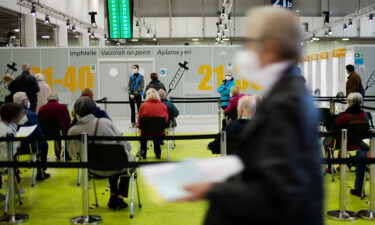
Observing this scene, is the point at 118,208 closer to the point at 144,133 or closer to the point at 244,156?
the point at 144,133

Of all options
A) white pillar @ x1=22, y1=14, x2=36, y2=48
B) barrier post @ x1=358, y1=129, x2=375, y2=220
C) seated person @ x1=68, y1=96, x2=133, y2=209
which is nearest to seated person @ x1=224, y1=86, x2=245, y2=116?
seated person @ x1=68, y1=96, x2=133, y2=209

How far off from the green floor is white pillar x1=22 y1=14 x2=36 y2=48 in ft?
39.0

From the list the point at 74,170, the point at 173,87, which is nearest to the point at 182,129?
the point at 173,87

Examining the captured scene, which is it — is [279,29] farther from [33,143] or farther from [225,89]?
[225,89]

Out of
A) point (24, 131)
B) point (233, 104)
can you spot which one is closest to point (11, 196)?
point (24, 131)

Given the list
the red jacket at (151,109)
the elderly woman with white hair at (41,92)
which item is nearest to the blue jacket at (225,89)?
the red jacket at (151,109)

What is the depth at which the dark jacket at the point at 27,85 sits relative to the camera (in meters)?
9.51

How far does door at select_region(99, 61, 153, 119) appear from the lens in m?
15.3

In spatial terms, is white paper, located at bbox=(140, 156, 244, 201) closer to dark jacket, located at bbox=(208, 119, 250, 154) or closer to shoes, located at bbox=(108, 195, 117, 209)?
dark jacket, located at bbox=(208, 119, 250, 154)

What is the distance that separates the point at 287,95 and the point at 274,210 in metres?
0.33

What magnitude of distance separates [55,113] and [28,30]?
11.7 meters

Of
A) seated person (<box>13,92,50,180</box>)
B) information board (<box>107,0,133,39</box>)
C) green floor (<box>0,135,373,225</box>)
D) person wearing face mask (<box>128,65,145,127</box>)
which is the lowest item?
green floor (<box>0,135,373,225</box>)

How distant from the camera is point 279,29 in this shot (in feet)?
4.59

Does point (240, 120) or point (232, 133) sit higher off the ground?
point (240, 120)
